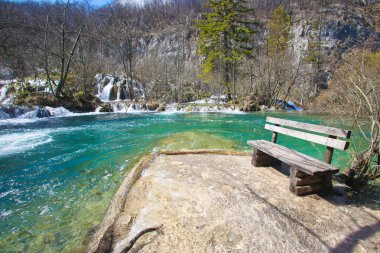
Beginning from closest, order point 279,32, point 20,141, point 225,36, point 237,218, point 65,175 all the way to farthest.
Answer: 1. point 237,218
2. point 65,175
3. point 20,141
4. point 225,36
5. point 279,32

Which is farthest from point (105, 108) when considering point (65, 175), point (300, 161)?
point (300, 161)

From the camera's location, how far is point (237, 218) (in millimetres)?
2842

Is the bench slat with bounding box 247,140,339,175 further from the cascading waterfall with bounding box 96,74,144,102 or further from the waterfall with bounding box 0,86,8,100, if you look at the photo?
the cascading waterfall with bounding box 96,74,144,102

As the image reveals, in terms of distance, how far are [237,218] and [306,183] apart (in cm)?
146

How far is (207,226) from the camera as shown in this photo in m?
2.68

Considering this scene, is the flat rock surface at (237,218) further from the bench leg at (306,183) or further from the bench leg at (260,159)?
the bench leg at (260,159)

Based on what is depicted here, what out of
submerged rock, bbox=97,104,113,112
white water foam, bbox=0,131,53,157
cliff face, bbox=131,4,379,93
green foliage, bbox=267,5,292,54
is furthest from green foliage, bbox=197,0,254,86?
white water foam, bbox=0,131,53,157

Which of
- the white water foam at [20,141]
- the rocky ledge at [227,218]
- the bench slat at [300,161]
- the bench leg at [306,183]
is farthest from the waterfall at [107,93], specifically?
the bench leg at [306,183]

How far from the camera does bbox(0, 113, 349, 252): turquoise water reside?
311 cm

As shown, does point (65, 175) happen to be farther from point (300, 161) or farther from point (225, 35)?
point (225, 35)

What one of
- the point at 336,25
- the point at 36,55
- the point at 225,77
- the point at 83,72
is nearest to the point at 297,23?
the point at 336,25

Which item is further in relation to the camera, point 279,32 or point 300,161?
point 279,32

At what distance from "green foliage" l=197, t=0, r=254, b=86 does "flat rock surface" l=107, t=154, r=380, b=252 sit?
24.1 m

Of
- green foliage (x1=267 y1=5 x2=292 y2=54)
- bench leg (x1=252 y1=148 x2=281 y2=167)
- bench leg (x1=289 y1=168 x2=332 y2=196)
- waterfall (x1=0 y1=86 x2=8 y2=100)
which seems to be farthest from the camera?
green foliage (x1=267 y1=5 x2=292 y2=54)
